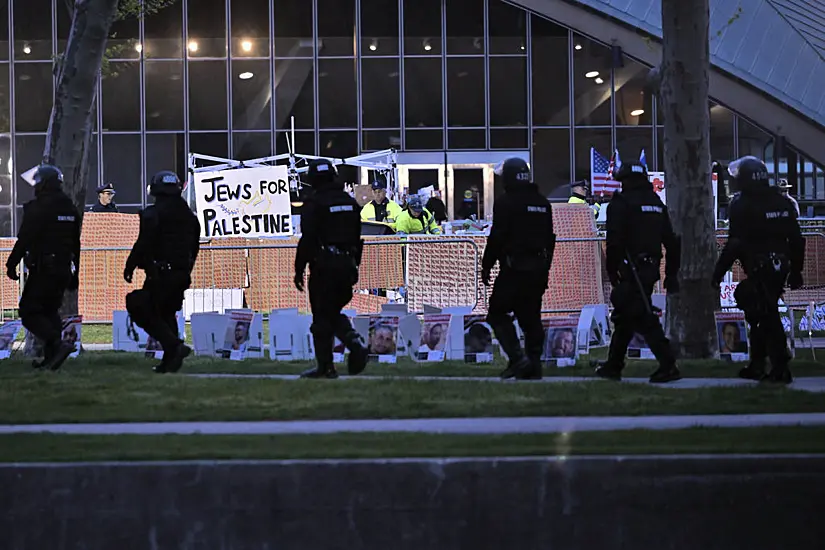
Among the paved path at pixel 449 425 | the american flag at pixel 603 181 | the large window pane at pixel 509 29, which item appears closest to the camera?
the paved path at pixel 449 425

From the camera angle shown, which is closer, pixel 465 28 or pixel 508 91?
pixel 508 91

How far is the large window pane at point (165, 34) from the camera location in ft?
133

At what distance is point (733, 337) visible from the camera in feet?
43.8

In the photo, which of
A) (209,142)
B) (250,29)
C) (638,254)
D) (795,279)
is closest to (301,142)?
(209,142)

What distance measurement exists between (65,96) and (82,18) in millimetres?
848

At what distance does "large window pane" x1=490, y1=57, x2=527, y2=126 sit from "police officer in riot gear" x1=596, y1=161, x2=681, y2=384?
28727 mm

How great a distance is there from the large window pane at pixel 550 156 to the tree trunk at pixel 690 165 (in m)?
26.1

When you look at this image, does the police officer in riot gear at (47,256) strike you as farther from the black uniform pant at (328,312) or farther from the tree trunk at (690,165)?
the tree trunk at (690,165)

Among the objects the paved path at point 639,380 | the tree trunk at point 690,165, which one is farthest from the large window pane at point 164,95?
the paved path at point 639,380

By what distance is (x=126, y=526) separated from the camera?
691 cm

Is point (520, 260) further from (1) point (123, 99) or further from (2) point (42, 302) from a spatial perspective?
(1) point (123, 99)

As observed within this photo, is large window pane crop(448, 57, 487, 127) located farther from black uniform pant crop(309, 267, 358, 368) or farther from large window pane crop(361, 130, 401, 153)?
black uniform pant crop(309, 267, 358, 368)

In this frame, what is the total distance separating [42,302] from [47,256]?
494mm

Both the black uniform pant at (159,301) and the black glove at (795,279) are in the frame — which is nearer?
the black glove at (795,279)
